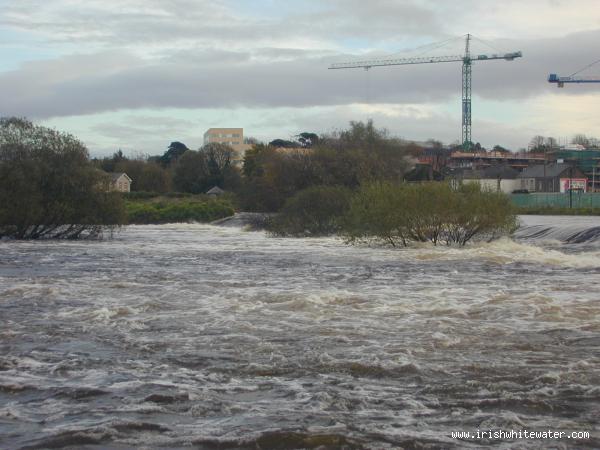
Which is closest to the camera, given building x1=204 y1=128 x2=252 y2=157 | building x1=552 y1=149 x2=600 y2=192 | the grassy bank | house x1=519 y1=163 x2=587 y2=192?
the grassy bank

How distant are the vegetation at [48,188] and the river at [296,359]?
1964cm

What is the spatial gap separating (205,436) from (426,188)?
975 inches

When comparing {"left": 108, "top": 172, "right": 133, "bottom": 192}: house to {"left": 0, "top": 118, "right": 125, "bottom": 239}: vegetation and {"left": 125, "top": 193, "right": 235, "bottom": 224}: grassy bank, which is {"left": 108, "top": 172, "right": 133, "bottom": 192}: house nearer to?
{"left": 125, "top": 193, "right": 235, "bottom": 224}: grassy bank

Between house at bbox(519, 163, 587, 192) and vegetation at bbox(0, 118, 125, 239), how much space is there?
66020 mm

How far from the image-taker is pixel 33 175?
4009 cm

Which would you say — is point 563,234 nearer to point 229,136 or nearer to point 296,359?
point 296,359

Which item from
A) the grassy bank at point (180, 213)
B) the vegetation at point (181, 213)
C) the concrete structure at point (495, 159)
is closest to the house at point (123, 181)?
the grassy bank at point (180, 213)

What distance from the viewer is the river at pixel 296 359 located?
7141 millimetres

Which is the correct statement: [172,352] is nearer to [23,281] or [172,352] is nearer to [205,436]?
[205,436]

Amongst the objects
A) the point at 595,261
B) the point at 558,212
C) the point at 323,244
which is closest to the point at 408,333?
the point at 595,261

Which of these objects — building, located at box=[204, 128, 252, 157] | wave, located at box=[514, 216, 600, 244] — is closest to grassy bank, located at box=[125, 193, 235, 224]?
wave, located at box=[514, 216, 600, 244]

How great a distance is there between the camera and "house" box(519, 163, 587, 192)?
312ft

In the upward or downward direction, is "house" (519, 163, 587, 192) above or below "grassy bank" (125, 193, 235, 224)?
above

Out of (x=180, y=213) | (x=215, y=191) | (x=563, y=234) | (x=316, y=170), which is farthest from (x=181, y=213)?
(x=563, y=234)
